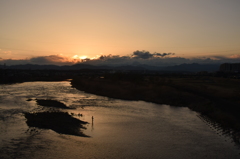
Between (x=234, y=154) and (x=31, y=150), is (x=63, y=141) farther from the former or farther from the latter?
(x=234, y=154)

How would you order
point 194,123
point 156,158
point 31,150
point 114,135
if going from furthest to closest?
point 194,123 → point 114,135 → point 31,150 → point 156,158

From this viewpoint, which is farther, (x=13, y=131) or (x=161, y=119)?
(x=161, y=119)

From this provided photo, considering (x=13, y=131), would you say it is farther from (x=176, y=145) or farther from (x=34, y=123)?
(x=176, y=145)

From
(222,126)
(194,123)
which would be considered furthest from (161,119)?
(222,126)

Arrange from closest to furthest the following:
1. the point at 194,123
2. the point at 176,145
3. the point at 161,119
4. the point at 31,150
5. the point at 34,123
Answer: the point at 31,150 < the point at 176,145 < the point at 34,123 < the point at 194,123 < the point at 161,119

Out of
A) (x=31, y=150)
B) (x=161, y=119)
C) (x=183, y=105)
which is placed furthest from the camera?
(x=183, y=105)

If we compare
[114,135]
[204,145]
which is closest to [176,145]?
[204,145]

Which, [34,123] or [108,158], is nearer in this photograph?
[108,158]

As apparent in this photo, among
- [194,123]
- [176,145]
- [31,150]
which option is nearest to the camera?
[31,150]
